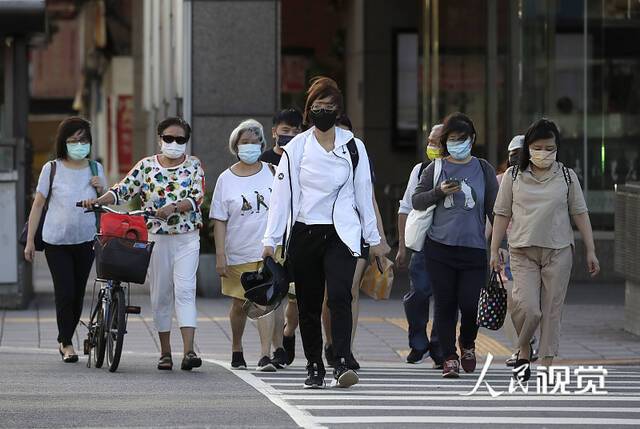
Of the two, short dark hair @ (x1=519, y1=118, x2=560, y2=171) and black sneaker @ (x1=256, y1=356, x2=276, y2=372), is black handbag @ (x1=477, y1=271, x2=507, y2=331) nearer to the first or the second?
short dark hair @ (x1=519, y1=118, x2=560, y2=171)

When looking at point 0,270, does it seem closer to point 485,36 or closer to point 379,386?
point 379,386

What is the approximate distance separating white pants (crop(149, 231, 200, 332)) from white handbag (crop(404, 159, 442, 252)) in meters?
1.57

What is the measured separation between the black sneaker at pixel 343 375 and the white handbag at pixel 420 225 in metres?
1.64

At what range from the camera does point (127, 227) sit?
1264cm

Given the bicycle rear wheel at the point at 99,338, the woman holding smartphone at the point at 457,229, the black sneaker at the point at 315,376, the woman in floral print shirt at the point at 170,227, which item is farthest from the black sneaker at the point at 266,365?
the black sneaker at the point at 315,376

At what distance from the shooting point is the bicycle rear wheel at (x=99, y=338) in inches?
501

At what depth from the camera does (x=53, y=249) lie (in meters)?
13.6

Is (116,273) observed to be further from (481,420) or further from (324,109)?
(481,420)

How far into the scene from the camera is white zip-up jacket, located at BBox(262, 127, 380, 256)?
11.3 meters

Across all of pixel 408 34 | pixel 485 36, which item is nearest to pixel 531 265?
pixel 485 36

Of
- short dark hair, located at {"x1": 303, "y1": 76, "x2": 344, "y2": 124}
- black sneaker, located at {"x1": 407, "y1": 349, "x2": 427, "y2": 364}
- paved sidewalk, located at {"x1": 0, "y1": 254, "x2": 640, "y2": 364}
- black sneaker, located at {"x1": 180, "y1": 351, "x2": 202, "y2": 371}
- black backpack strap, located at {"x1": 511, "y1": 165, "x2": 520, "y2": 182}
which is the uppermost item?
short dark hair, located at {"x1": 303, "y1": 76, "x2": 344, "y2": 124}

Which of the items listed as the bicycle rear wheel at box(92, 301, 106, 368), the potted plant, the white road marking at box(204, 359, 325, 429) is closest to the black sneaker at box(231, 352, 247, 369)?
the white road marking at box(204, 359, 325, 429)

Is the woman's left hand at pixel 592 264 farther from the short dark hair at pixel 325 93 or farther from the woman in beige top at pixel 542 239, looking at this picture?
the short dark hair at pixel 325 93

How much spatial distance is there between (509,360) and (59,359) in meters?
3.54
